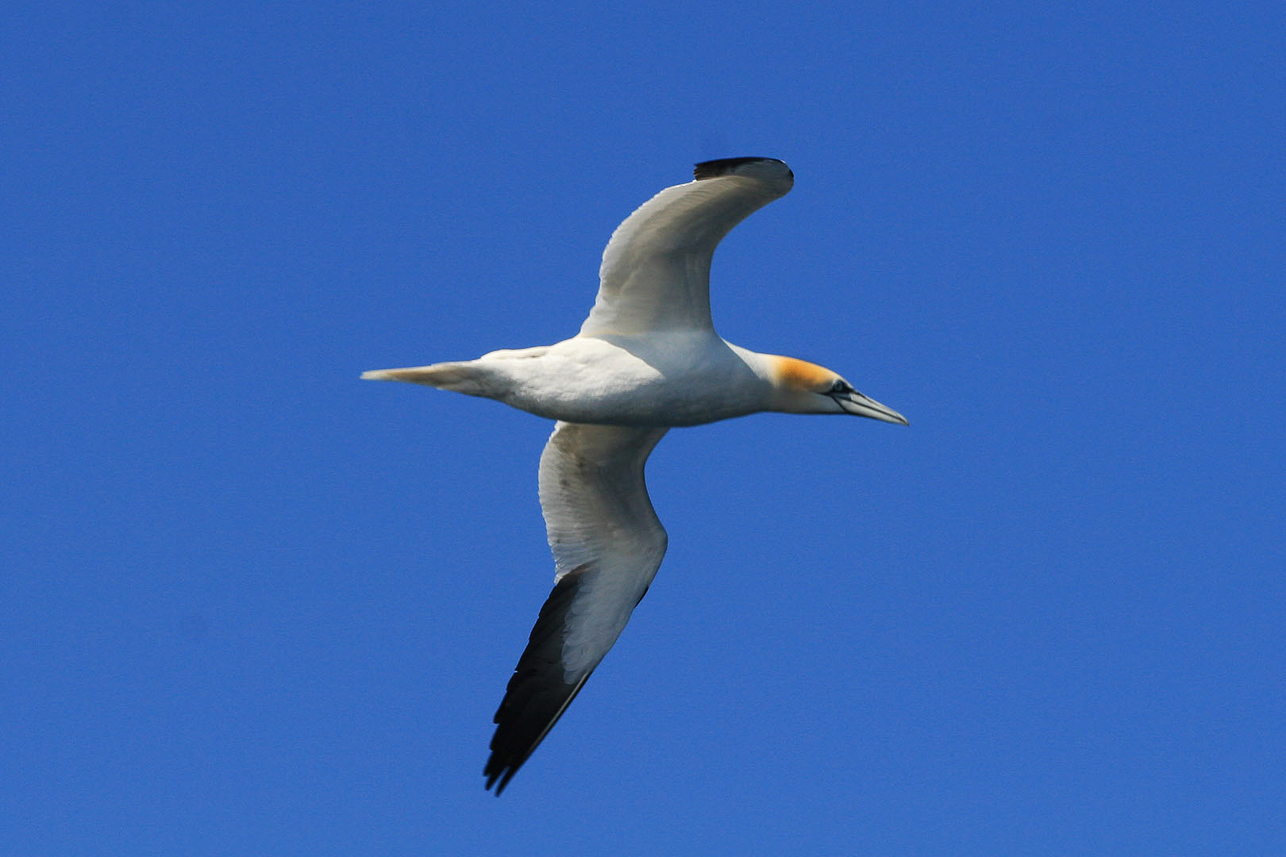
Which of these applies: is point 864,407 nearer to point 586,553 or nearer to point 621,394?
point 621,394

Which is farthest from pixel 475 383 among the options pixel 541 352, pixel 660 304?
pixel 660 304

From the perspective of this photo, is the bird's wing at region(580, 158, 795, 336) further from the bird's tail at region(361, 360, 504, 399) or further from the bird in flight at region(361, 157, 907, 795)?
the bird's tail at region(361, 360, 504, 399)

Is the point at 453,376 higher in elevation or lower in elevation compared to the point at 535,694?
higher

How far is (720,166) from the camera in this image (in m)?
11.6

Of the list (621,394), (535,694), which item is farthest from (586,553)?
(621,394)

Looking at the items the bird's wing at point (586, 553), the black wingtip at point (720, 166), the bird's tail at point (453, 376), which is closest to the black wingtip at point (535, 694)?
the bird's wing at point (586, 553)

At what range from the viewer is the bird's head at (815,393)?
13281 millimetres

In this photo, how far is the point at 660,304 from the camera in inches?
502

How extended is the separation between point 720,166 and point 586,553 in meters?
4.37

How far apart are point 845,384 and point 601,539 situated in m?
2.68

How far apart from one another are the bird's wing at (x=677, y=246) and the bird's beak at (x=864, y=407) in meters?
1.49

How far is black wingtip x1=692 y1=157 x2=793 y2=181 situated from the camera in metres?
11.5

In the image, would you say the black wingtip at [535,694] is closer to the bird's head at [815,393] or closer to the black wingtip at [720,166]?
the bird's head at [815,393]

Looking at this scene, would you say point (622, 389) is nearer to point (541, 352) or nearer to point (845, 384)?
point (541, 352)
